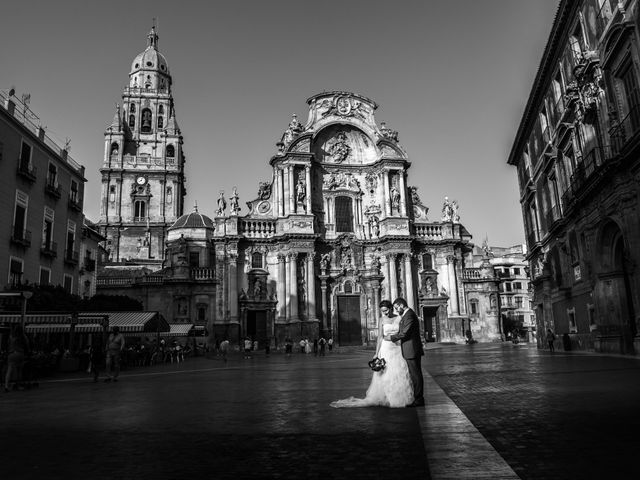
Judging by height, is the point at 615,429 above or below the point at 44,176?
below

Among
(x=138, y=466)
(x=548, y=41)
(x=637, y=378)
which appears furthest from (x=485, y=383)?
(x=548, y=41)

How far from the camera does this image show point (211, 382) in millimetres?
15695

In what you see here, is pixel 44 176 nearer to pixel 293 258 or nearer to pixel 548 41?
pixel 293 258

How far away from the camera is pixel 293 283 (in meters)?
43.9

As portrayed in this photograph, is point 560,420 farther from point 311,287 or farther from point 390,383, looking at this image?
point 311,287

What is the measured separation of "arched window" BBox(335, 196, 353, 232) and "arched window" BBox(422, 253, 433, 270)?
7.47m

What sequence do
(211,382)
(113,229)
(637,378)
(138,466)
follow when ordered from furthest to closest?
(113,229)
(211,382)
(637,378)
(138,466)

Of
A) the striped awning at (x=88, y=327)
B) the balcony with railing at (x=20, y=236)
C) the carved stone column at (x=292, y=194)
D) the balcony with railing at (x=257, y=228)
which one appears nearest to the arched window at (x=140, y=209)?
the balcony with railing at (x=257, y=228)

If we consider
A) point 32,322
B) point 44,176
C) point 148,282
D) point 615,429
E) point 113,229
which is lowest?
point 615,429

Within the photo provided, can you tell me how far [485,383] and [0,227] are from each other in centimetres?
2463

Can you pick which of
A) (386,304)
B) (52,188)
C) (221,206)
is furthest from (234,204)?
(386,304)

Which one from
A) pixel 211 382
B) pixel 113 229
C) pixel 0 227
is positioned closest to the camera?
pixel 211 382

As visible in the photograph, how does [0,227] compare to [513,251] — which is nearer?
[0,227]

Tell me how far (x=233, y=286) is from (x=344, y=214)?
1269 cm
